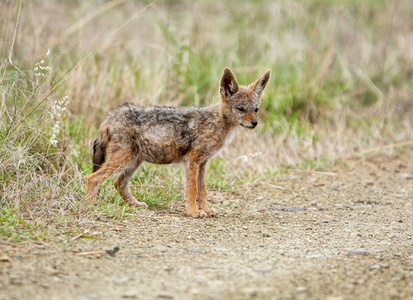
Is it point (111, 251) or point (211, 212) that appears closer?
point (111, 251)

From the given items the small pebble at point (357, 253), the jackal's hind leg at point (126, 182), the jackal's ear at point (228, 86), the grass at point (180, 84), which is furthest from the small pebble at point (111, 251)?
the jackal's ear at point (228, 86)

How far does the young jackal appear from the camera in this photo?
5.67 metres

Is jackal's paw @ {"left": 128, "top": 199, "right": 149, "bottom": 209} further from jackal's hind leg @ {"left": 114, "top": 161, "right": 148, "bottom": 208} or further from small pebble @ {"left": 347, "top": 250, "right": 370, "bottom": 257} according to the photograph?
small pebble @ {"left": 347, "top": 250, "right": 370, "bottom": 257}

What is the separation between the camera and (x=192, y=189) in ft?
18.9

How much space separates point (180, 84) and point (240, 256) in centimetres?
503

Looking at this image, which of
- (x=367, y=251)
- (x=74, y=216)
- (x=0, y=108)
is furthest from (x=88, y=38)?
(x=367, y=251)

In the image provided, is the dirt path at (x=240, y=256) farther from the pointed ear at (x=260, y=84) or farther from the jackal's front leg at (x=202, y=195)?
the pointed ear at (x=260, y=84)

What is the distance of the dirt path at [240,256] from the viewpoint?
3.53 metres

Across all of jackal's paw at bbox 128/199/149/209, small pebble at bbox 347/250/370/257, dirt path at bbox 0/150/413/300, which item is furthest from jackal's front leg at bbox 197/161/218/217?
small pebble at bbox 347/250/370/257

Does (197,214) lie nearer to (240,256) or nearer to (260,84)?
(240,256)

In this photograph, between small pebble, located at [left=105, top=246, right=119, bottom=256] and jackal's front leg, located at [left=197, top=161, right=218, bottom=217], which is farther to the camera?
jackal's front leg, located at [left=197, top=161, right=218, bottom=217]

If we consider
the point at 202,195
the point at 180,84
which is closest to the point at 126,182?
the point at 202,195

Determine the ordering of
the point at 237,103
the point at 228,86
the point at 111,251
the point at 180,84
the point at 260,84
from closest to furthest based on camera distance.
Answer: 1. the point at 111,251
2. the point at 237,103
3. the point at 228,86
4. the point at 260,84
5. the point at 180,84

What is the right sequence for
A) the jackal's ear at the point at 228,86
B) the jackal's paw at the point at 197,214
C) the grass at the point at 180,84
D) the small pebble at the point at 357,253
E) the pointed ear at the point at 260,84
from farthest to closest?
the pointed ear at the point at 260,84, the jackal's ear at the point at 228,86, the jackal's paw at the point at 197,214, the grass at the point at 180,84, the small pebble at the point at 357,253
